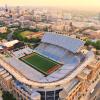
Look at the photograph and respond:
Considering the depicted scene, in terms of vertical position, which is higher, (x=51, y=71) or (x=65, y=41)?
(x=65, y=41)

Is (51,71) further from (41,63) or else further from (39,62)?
(39,62)

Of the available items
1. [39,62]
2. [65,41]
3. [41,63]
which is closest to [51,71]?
[41,63]

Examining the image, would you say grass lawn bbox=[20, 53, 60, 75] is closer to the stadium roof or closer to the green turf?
the green turf

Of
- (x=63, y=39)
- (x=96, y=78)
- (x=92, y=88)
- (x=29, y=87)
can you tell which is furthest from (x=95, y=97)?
(x=63, y=39)

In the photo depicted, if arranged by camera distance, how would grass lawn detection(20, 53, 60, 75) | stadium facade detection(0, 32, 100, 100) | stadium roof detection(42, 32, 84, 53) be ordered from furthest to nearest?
stadium roof detection(42, 32, 84, 53) → grass lawn detection(20, 53, 60, 75) → stadium facade detection(0, 32, 100, 100)

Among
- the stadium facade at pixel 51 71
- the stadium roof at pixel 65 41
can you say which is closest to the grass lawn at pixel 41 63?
the stadium facade at pixel 51 71

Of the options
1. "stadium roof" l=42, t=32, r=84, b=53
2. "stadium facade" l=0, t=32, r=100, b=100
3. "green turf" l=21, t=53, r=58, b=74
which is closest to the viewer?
"stadium facade" l=0, t=32, r=100, b=100

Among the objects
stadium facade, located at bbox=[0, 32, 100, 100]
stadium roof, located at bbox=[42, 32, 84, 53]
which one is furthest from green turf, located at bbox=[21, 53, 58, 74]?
stadium roof, located at bbox=[42, 32, 84, 53]
